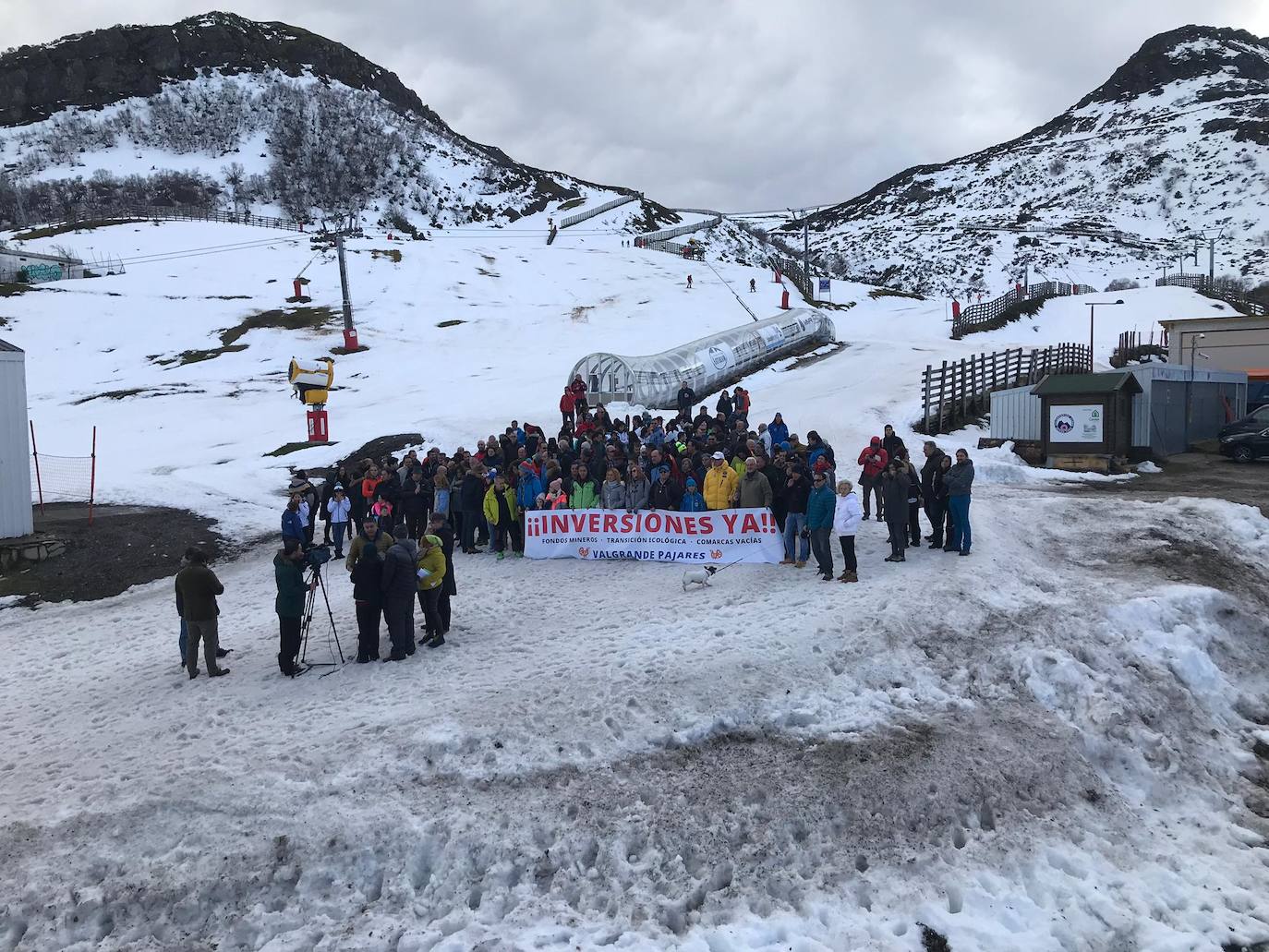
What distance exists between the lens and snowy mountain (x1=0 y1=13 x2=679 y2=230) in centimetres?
9844

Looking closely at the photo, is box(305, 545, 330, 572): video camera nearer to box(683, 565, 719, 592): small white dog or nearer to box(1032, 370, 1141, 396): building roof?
box(683, 565, 719, 592): small white dog

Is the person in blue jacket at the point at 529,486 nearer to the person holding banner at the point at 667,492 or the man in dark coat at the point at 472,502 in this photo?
the man in dark coat at the point at 472,502

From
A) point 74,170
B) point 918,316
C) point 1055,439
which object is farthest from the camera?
point 74,170

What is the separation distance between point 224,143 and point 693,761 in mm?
130508

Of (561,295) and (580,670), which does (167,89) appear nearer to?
(561,295)

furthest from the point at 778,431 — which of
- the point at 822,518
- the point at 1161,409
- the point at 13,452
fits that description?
the point at 13,452

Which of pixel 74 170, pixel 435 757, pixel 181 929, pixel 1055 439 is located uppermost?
pixel 74 170

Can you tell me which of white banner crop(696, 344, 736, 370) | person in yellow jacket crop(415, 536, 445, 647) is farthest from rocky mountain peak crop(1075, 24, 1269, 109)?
person in yellow jacket crop(415, 536, 445, 647)

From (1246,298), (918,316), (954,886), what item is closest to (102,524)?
(954,886)

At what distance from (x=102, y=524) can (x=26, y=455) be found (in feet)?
6.05

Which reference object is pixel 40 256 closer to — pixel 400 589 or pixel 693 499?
pixel 693 499

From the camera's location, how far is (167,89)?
118750mm

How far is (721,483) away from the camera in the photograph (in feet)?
41.0

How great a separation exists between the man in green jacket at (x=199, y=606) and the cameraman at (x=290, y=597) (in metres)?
0.69
